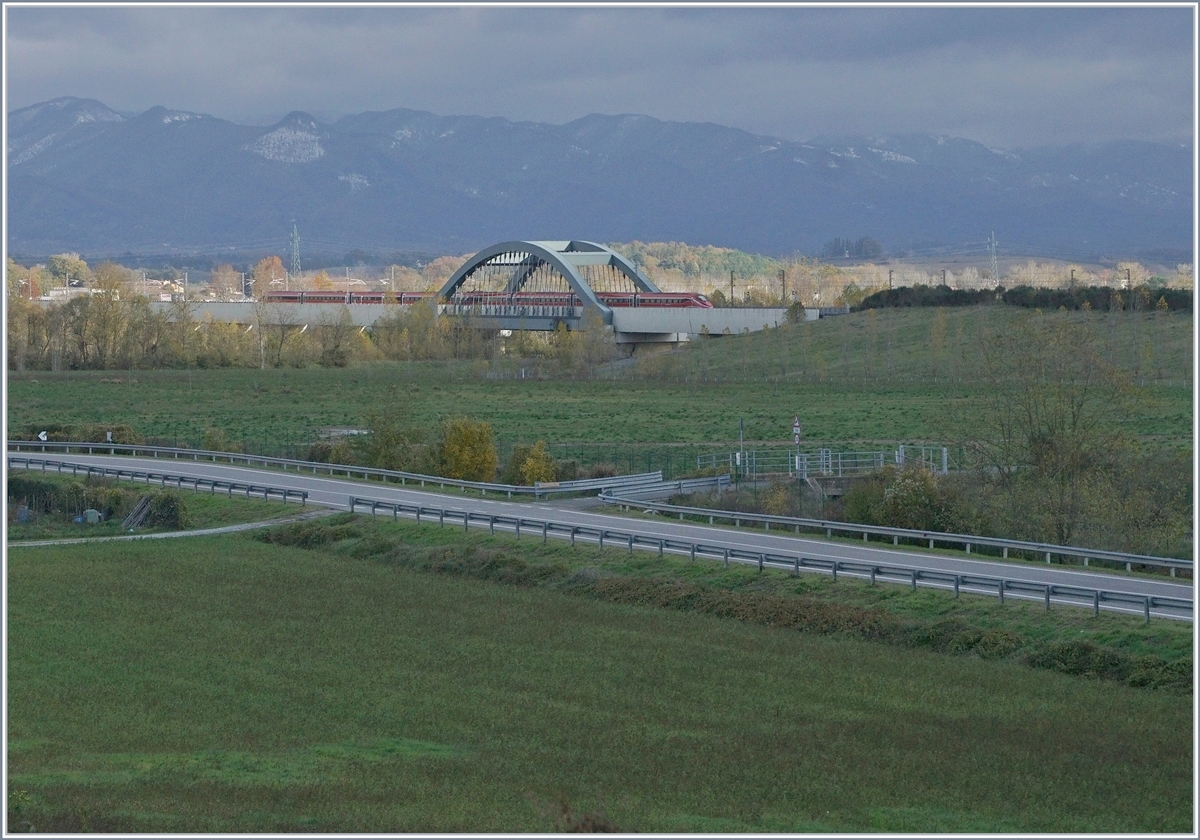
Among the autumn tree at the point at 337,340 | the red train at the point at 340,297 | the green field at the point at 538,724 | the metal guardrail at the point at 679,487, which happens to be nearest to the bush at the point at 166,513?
the green field at the point at 538,724

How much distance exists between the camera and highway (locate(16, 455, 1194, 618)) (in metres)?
34.0

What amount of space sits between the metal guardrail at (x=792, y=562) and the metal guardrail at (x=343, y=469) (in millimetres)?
4228

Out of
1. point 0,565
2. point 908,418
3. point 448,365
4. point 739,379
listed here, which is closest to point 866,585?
point 0,565

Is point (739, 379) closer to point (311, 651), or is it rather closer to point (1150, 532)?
point (1150, 532)

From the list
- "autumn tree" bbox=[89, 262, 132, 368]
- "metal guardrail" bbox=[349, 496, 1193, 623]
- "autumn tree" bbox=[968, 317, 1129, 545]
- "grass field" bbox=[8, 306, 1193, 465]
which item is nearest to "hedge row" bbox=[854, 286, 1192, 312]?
"grass field" bbox=[8, 306, 1193, 465]

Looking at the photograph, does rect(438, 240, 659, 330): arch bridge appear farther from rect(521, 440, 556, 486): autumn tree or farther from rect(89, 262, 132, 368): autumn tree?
rect(521, 440, 556, 486): autumn tree

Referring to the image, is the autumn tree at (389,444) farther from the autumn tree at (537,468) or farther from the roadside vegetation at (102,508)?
the roadside vegetation at (102,508)

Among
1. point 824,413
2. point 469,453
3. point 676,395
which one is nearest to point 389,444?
point 469,453

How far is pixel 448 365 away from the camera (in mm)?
138125

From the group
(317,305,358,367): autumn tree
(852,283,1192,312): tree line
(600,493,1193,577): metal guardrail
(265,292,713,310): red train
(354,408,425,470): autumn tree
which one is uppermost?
(265,292,713,310): red train

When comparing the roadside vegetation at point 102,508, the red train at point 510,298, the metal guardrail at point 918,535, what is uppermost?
the red train at point 510,298

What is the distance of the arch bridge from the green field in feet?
373

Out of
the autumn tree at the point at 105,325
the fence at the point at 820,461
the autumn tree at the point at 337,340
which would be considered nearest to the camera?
the fence at the point at 820,461

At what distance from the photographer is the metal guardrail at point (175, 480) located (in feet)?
178
